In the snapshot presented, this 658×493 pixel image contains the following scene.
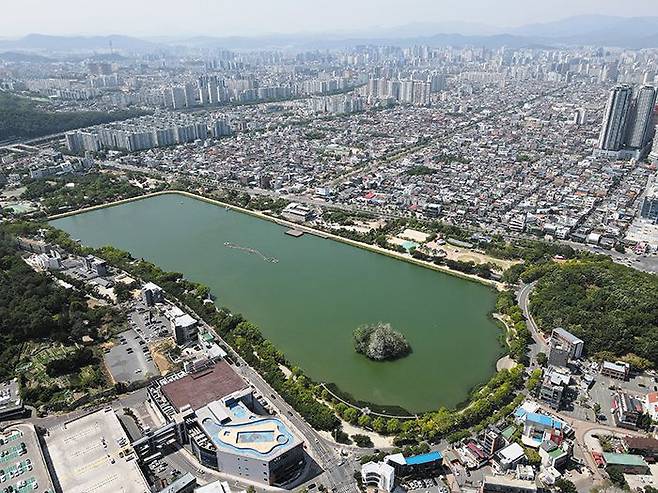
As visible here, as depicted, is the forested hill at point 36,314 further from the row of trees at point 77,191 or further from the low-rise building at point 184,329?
the row of trees at point 77,191

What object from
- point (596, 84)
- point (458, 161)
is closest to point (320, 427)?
point (458, 161)

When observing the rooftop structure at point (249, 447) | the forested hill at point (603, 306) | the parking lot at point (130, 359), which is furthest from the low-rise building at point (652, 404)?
the parking lot at point (130, 359)

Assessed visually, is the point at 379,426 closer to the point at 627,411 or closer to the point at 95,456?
the point at 627,411

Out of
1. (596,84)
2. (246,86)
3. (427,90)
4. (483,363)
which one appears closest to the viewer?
(483,363)

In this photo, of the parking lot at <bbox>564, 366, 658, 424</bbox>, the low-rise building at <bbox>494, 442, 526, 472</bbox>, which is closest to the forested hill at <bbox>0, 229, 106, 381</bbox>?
the low-rise building at <bbox>494, 442, 526, 472</bbox>

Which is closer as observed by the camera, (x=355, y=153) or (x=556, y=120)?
(x=355, y=153)

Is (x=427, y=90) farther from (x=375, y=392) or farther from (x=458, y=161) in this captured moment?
(x=375, y=392)
